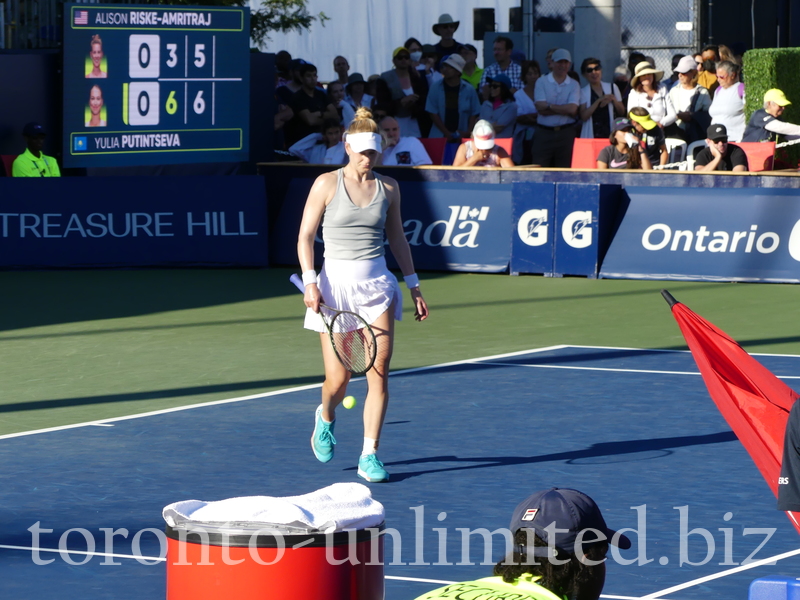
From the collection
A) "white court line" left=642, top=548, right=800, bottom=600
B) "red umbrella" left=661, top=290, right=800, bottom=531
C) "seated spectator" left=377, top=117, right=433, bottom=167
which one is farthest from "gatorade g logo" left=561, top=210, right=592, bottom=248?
"red umbrella" left=661, top=290, right=800, bottom=531

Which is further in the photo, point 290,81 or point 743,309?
point 290,81

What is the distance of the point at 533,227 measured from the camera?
57.0ft

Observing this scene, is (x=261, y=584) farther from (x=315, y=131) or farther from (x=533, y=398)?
(x=315, y=131)

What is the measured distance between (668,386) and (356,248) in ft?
12.5

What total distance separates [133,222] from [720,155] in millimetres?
7350

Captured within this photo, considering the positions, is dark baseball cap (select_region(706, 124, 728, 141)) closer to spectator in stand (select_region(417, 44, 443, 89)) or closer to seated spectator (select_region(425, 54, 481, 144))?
seated spectator (select_region(425, 54, 481, 144))

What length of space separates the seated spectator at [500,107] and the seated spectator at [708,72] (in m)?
3.02

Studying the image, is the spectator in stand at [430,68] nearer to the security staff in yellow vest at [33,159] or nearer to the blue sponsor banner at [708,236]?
the blue sponsor banner at [708,236]

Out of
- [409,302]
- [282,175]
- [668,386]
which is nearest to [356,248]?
[668,386]

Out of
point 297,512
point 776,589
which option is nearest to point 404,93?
point 297,512

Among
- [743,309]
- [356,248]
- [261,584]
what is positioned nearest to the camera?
[261,584]

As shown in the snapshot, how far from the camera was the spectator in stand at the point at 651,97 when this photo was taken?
20297 mm

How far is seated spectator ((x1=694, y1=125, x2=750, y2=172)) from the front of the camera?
17.4 m

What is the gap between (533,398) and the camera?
10.6 m
